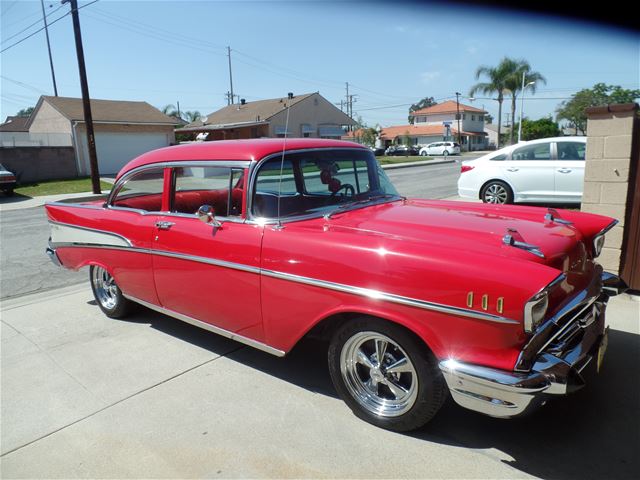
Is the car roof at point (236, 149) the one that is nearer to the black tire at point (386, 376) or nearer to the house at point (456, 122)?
the black tire at point (386, 376)

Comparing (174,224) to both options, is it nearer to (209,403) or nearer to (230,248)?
(230,248)

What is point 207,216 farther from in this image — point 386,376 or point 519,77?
point 519,77

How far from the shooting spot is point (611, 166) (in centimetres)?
486

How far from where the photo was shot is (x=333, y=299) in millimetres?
2721

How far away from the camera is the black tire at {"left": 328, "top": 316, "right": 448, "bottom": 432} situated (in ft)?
8.29

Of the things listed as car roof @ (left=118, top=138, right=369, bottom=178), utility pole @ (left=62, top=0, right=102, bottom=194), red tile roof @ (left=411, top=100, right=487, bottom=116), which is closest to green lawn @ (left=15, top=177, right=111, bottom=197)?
utility pole @ (left=62, top=0, right=102, bottom=194)

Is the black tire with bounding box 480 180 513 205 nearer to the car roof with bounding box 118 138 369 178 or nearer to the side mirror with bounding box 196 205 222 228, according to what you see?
the car roof with bounding box 118 138 369 178

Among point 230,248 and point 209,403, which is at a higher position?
point 230,248

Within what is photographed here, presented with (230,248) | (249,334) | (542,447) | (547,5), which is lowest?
(542,447)

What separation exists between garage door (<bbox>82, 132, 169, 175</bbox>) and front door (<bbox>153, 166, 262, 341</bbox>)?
25664 millimetres

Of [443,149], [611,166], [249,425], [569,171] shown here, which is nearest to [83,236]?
[249,425]

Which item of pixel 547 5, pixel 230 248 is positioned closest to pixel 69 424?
pixel 230 248

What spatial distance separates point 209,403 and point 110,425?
23.9 inches

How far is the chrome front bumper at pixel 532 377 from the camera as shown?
218 cm
